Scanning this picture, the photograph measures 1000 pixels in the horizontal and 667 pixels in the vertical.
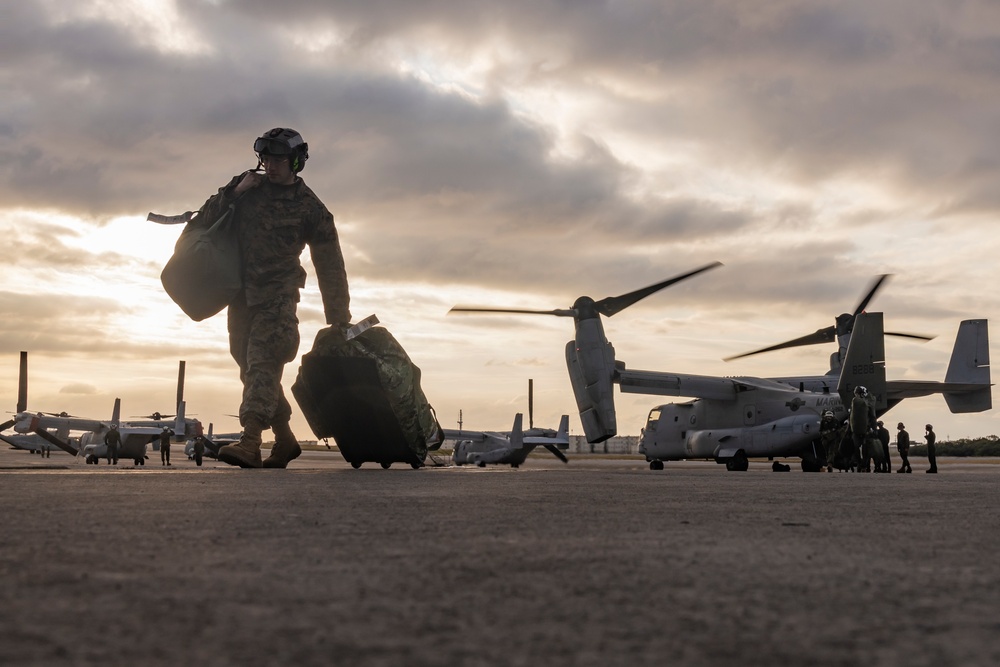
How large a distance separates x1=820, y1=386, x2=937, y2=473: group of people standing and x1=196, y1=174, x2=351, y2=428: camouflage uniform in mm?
11307

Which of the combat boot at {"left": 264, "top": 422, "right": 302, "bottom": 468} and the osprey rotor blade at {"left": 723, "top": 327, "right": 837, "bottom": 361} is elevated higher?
the osprey rotor blade at {"left": 723, "top": 327, "right": 837, "bottom": 361}

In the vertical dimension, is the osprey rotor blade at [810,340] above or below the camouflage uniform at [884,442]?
above

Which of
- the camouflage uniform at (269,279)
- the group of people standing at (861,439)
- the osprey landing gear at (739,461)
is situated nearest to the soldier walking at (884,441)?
the group of people standing at (861,439)

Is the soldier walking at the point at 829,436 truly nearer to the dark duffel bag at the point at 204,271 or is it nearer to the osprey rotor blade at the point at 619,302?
the osprey rotor blade at the point at 619,302

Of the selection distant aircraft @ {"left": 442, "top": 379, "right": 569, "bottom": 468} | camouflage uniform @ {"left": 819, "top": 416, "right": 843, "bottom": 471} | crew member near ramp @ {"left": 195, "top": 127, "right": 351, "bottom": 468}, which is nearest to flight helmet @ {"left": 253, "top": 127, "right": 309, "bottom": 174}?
crew member near ramp @ {"left": 195, "top": 127, "right": 351, "bottom": 468}

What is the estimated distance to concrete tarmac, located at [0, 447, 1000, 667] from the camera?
1.34 m

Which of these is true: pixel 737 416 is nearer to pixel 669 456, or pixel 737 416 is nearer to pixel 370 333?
pixel 669 456

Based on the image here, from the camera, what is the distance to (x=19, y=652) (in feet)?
4.20

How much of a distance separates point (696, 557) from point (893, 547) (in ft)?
2.53

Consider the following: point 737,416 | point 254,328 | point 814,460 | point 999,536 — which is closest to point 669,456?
point 737,416

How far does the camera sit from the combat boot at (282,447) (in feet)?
33.4

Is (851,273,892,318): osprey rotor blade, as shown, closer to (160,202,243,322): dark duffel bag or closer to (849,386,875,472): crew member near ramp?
(849,386,875,472): crew member near ramp

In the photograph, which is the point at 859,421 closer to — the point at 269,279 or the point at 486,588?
→ the point at 269,279

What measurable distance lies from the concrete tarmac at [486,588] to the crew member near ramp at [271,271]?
5.42 m
